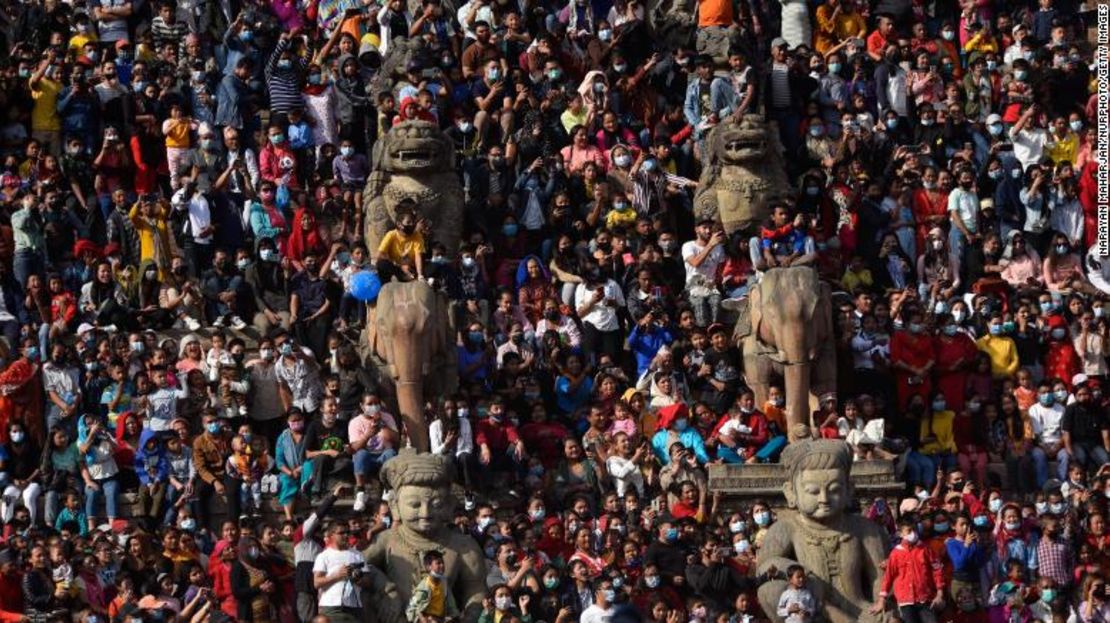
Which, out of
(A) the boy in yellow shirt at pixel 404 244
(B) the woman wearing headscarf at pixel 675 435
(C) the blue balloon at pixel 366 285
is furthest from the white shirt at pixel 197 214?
(B) the woman wearing headscarf at pixel 675 435

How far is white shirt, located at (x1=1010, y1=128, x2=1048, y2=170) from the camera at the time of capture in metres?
57.4

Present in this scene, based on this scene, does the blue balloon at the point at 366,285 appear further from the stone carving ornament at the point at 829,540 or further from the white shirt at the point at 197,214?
the stone carving ornament at the point at 829,540

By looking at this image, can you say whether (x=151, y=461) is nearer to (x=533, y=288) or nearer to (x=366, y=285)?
(x=366, y=285)

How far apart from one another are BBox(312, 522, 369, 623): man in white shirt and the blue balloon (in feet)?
21.0

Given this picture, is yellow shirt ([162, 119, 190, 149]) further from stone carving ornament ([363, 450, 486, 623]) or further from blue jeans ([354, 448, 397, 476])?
stone carving ornament ([363, 450, 486, 623])

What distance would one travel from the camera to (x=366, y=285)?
51781 mm

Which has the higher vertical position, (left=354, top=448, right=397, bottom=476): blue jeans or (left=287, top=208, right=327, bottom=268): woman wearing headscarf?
(left=287, top=208, right=327, bottom=268): woman wearing headscarf

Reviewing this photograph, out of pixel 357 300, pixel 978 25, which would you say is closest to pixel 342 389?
pixel 357 300

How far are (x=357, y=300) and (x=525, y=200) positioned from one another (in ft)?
10.8

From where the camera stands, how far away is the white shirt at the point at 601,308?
2053 inches

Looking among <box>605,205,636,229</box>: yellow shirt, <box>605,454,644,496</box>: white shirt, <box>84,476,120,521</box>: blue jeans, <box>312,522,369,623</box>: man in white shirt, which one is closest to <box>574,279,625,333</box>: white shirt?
<box>605,205,636,229</box>: yellow shirt

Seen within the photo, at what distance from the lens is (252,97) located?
56.5 m

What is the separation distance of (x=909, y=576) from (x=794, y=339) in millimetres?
5020

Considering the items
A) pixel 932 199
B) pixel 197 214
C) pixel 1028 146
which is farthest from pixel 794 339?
pixel 1028 146
